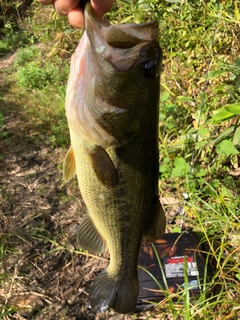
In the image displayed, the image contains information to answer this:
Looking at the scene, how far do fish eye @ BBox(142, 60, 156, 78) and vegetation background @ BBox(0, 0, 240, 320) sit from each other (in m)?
0.96

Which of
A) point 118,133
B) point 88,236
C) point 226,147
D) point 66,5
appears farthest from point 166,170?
point 66,5

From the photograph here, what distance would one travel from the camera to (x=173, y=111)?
11.6 feet

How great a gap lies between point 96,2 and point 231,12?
8.46 feet

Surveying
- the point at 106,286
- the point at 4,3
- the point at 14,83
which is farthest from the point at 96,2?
the point at 4,3

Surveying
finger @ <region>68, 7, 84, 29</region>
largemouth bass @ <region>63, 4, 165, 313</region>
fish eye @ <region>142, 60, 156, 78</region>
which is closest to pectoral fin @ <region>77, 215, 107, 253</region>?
largemouth bass @ <region>63, 4, 165, 313</region>

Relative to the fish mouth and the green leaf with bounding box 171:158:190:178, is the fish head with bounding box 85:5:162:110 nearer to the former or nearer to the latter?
the fish mouth

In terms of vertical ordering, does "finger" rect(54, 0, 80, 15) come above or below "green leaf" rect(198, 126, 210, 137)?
above

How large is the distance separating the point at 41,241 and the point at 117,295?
4.32ft

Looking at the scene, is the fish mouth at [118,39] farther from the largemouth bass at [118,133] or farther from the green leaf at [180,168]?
the green leaf at [180,168]

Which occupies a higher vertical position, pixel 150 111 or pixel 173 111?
pixel 150 111

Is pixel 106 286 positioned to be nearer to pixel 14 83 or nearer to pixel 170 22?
pixel 170 22

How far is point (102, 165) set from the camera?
1.47m

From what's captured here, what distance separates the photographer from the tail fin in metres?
1.77

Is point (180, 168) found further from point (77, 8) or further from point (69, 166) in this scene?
point (77, 8)
